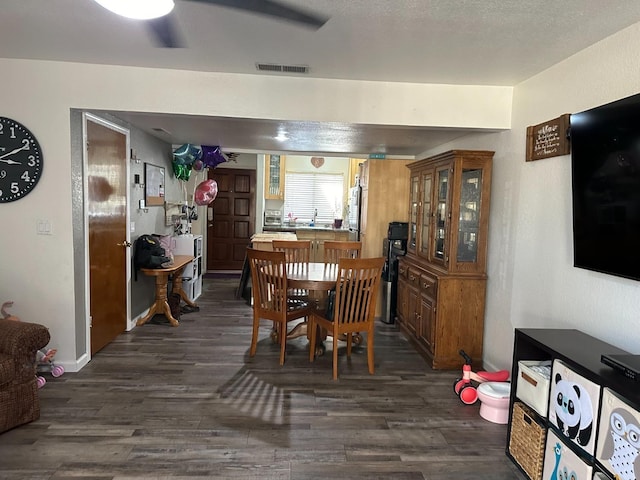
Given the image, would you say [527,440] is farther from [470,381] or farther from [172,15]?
[172,15]

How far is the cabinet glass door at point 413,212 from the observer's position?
4242mm

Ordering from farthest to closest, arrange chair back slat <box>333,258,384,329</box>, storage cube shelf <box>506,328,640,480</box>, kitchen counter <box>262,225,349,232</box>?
1. kitchen counter <box>262,225,349,232</box>
2. chair back slat <box>333,258,384,329</box>
3. storage cube shelf <box>506,328,640,480</box>

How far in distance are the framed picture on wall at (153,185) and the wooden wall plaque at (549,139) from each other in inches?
152

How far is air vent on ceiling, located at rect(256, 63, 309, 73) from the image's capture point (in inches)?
110

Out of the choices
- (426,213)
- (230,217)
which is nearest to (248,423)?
(426,213)

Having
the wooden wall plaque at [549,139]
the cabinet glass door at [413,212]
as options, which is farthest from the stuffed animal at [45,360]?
the wooden wall plaque at [549,139]

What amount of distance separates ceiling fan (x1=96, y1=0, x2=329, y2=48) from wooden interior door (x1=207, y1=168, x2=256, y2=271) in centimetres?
508

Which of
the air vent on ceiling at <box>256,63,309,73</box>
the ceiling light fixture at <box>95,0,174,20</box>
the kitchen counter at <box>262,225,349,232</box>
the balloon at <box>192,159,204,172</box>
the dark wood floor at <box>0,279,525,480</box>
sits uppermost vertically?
the air vent on ceiling at <box>256,63,309,73</box>

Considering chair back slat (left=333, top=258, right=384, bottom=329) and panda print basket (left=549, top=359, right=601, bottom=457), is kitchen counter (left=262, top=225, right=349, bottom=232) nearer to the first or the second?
chair back slat (left=333, top=258, right=384, bottom=329)

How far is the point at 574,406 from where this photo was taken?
5.74 feet

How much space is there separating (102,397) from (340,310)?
1826mm

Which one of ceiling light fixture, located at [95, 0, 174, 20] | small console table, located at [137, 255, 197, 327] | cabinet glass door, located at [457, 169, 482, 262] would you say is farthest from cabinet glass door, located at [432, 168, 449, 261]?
small console table, located at [137, 255, 197, 327]

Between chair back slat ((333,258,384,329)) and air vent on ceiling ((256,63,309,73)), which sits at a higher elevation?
air vent on ceiling ((256,63,309,73))

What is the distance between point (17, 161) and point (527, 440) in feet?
12.4
